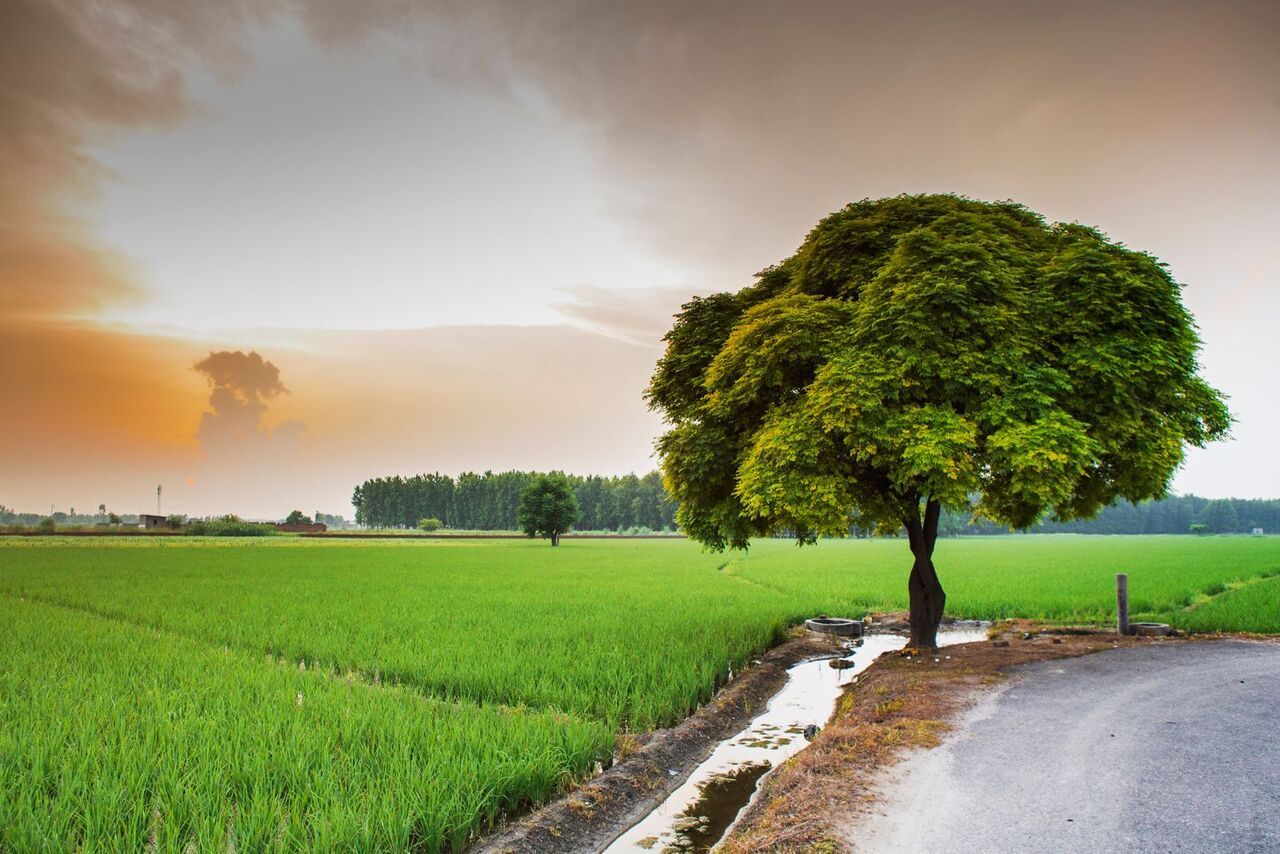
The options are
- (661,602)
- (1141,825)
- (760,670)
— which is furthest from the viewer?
(661,602)

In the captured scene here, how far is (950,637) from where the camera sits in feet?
58.0

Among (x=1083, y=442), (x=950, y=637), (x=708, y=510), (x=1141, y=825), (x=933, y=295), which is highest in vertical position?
(x=933, y=295)

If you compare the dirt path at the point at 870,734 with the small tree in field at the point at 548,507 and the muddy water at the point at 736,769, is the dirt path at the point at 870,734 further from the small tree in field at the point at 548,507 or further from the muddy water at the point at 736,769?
the small tree in field at the point at 548,507

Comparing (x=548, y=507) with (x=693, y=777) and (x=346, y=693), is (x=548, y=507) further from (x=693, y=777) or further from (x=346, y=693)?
(x=693, y=777)

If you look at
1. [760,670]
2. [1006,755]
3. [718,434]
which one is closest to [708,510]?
[718,434]

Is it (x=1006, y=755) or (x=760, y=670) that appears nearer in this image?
(x=1006, y=755)

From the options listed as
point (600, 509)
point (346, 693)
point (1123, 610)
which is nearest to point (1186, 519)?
point (600, 509)

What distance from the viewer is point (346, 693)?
938 cm

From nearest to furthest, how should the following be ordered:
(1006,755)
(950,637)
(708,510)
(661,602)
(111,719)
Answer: (1006,755) < (111,719) < (708,510) < (950,637) < (661,602)

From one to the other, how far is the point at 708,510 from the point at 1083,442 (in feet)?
23.3

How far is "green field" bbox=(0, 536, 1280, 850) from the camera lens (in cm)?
556

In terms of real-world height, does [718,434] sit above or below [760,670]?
above

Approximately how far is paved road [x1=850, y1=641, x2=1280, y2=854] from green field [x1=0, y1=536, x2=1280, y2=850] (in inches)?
143

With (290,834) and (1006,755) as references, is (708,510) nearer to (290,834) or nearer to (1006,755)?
(1006,755)
